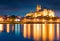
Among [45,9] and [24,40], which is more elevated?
[45,9]

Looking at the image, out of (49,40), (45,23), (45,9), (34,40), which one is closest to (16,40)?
(34,40)

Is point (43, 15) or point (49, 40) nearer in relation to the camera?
point (49, 40)

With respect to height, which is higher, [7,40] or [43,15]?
[43,15]

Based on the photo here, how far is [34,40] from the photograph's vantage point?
20.2 feet

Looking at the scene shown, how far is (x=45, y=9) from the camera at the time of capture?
8453 millimetres

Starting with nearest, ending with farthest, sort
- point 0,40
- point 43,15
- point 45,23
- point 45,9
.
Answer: point 0,40 < point 45,9 < point 43,15 < point 45,23

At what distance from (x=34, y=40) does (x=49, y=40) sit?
450 mm

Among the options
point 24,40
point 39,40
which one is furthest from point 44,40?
point 24,40

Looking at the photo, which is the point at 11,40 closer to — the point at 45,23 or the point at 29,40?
the point at 29,40

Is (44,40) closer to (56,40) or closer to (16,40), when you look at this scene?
(56,40)

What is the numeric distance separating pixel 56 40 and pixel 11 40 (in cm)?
131

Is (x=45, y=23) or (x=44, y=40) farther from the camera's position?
(x=45, y=23)

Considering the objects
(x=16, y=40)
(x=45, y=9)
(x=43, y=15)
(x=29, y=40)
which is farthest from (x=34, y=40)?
(x=43, y=15)

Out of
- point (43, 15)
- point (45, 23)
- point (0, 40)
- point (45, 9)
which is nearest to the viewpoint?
point (0, 40)
